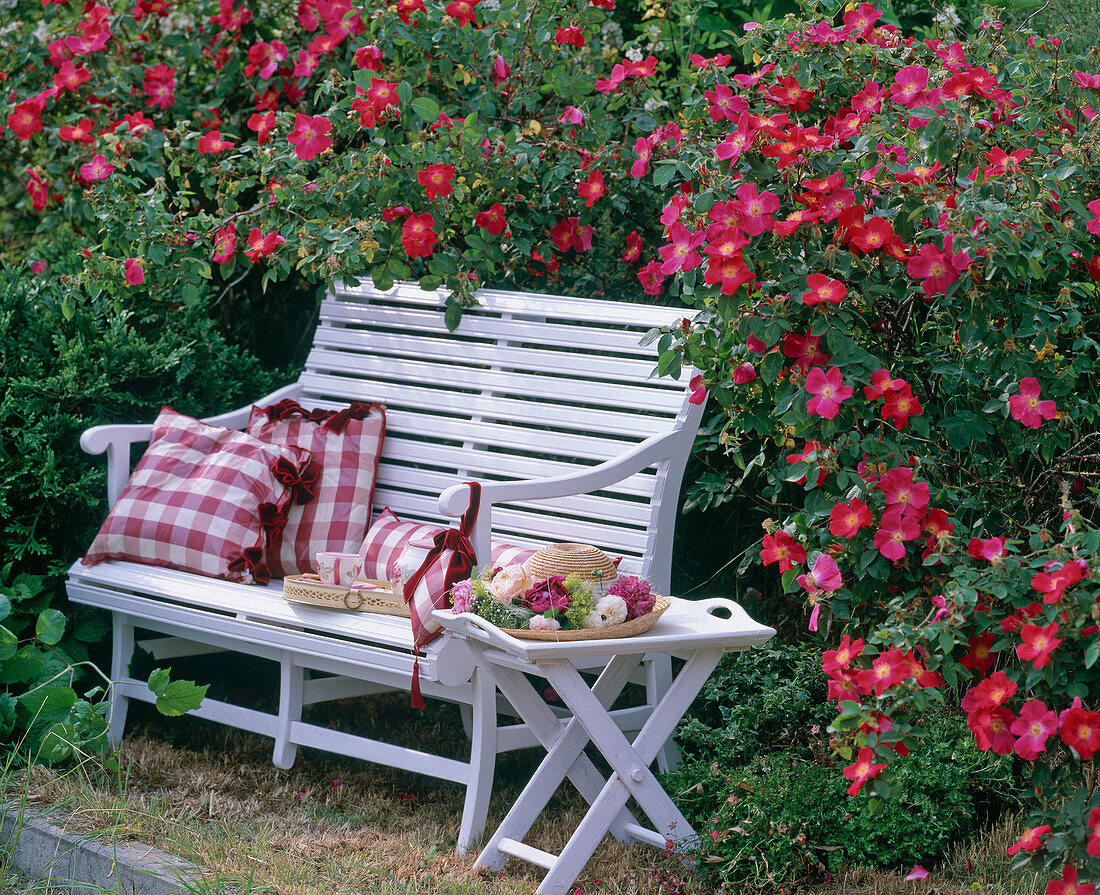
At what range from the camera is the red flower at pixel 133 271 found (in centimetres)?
348

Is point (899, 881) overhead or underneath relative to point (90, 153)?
underneath

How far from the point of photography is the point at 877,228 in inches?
82.1

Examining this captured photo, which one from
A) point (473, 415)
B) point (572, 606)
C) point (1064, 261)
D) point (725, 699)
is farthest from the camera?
point (473, 415)

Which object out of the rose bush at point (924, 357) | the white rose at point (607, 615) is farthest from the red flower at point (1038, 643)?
the white rose at point (607, 615)

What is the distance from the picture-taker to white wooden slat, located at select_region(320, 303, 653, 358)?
3180 mm

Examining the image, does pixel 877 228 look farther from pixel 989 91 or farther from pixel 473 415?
pixel 473 415

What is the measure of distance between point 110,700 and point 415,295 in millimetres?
1470

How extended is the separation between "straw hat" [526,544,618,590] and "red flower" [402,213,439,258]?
4.21ft

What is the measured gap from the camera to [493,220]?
11.4ft

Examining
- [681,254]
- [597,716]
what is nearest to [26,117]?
[681,254]

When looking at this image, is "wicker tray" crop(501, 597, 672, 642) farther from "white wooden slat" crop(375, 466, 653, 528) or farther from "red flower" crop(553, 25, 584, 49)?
"red flower" crop(553, 25, 584, 49)

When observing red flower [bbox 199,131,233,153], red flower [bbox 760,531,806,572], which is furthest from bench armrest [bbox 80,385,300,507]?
red flower [bbox 760,531,806,572]

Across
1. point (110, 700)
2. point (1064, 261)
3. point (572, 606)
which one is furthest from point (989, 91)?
point (110, 700)

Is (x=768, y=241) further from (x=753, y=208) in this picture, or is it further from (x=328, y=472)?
(x=328, y=472)
